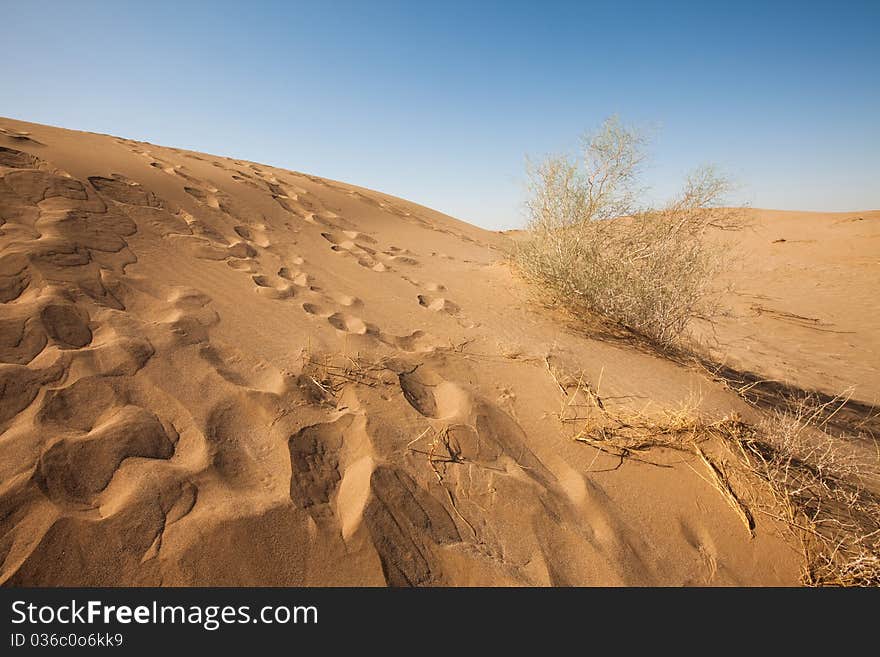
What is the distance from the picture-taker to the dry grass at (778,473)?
1.71 meters

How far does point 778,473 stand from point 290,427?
2.16m

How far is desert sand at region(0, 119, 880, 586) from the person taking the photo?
4.62ft

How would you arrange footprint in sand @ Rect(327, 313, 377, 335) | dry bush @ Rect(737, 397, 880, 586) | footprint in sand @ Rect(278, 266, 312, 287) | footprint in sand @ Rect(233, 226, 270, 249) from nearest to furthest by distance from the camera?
dry bush @ Rect(737, 397, 880, 586) < footprint in sand @ Rect(327, 313, 377, 335) < footprint in sand @ Rect(278, 266, 312, 287) < footprint in sand @ Rect(233, 226, 270, 249)

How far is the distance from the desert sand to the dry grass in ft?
0.22

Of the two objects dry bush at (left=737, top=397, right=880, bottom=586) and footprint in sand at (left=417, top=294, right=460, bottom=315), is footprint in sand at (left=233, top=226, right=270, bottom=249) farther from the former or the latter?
dry bush at (left=737, top=397, right=880, bottom=586)

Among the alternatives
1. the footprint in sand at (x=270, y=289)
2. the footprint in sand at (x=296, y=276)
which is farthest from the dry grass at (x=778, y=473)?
the footprint in sand at (x=296, y=276)

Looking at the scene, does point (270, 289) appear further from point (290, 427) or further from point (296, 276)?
point (290, 427)

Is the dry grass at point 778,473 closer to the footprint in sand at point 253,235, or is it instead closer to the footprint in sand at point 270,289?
the footprint in sand at point 270,289

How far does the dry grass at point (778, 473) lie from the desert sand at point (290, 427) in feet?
0.22

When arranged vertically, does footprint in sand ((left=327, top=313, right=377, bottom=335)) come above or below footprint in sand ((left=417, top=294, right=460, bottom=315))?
below

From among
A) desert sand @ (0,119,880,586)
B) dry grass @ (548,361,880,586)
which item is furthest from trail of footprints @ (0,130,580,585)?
dry grass @ (548,361,880,586)
